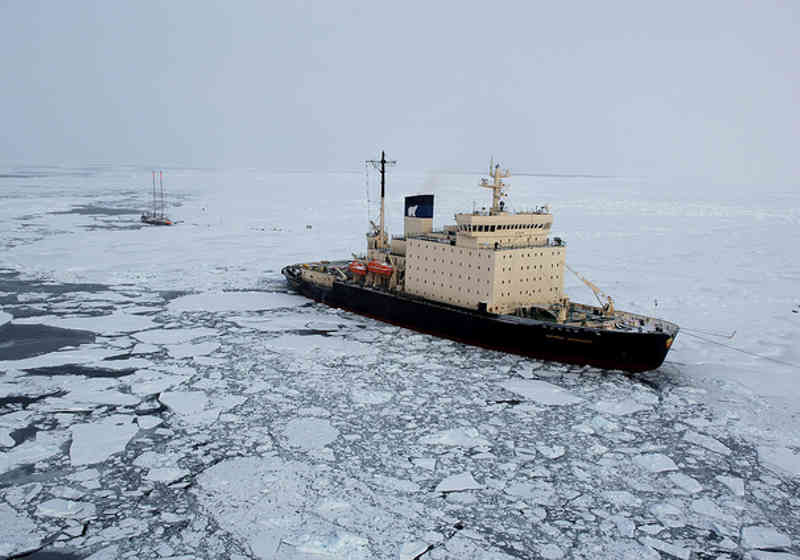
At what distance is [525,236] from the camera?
14562 mm

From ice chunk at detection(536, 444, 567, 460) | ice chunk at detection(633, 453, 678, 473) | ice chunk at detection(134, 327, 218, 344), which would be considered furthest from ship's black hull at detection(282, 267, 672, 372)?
ice chunk at detection(134, 327, 218, 344)

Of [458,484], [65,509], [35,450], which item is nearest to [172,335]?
[35,450]

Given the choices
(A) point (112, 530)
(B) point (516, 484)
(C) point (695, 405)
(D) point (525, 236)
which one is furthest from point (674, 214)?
(A) point (112, 530)

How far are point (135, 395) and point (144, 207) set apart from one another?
4115 cm

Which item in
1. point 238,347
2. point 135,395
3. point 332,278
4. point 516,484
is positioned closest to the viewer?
point 516,484

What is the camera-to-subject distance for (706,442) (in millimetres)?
8602

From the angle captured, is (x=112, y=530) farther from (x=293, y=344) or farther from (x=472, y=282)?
(x=472, y=282)

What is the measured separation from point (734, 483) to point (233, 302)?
13701 mm

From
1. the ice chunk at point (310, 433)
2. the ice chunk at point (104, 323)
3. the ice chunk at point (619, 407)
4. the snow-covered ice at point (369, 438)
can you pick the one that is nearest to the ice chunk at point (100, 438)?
the snow-covered ice at point (369, 438)

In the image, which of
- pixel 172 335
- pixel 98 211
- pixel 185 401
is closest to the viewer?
pixel 185 401

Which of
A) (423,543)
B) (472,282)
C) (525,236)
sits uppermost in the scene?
(525,236)

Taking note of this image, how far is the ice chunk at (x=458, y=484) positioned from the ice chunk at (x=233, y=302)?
1045 centimetres

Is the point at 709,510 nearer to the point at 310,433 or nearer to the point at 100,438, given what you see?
the point at 310,433

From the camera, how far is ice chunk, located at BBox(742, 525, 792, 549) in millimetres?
6188
